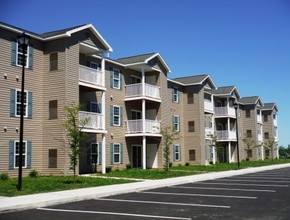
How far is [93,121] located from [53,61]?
4986 mm

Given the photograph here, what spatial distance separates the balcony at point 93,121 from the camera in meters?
27.1

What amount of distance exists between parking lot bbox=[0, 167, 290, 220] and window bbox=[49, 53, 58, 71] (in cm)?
1267

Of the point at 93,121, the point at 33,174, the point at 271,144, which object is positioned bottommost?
the point at 33,174

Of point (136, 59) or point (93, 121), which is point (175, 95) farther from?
point (93, 121)

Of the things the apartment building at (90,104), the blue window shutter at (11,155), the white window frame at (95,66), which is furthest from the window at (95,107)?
the blue window shutter at (11,155)

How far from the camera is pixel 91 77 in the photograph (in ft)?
92.9

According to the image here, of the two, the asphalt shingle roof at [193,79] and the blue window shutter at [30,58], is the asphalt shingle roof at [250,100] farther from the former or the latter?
the blue window shutter at [30,58]

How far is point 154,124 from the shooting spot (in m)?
35.2

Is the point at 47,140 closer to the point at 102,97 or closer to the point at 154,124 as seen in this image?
the point at 102,97

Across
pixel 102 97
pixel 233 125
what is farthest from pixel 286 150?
pixel 102 97

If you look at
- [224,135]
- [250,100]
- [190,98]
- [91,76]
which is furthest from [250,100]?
[91,76]

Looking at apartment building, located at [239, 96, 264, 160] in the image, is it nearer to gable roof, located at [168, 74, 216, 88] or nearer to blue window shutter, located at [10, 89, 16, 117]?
gable roof, located at [168, 74, 216, 88]

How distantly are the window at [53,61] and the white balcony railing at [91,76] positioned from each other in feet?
5.80

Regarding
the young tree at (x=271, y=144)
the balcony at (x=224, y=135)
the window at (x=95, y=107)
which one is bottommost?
the young tree at (x=271, y=144)
